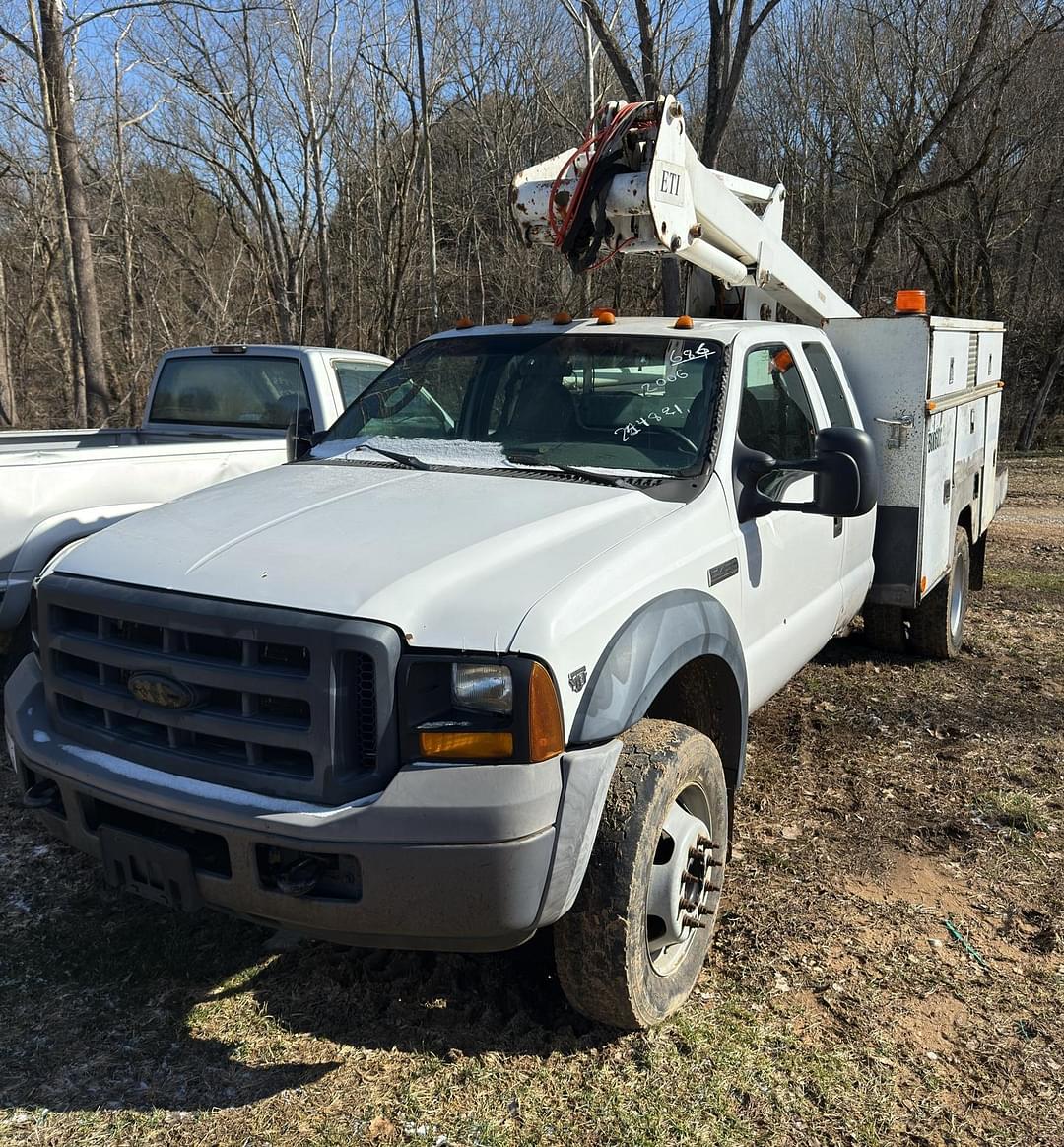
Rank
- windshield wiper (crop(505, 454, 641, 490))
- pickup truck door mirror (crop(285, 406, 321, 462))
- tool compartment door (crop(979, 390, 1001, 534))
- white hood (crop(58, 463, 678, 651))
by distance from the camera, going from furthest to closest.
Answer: tool compartment door (crop(979, 390, 1001, 534)) < pickup truck door mirror (crop(285, 406, 321, 462)) < windshield wiper (crop(505, 454, 641, 490)) < white hood (crop(58, 463, 678, 651))

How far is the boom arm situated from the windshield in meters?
0.47

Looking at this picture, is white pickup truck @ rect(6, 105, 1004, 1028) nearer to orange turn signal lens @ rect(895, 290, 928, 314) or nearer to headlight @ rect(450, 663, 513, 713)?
headlight @ rect(450, 663, 513, 713)

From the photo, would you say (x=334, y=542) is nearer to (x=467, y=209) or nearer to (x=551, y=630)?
(x=551, y=630)

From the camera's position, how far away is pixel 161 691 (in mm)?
2670

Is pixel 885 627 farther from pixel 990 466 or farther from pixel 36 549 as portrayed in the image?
pixel 36 549

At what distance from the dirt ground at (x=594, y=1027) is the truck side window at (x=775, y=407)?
1.62 metres

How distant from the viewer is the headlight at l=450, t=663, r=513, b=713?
244 cm

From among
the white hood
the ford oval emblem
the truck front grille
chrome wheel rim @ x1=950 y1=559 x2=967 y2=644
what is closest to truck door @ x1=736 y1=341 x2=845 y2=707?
the white hood

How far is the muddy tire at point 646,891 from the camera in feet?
8.84

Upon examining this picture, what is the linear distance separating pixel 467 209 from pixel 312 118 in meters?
4.98

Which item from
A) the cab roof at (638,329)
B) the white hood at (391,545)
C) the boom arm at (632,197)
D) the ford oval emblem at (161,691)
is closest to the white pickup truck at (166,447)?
the cab roof at (638,329)

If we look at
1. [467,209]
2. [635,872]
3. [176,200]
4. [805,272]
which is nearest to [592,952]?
[635,872]

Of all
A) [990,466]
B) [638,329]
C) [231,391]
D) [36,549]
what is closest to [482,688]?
[638,329]

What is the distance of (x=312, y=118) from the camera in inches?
700
